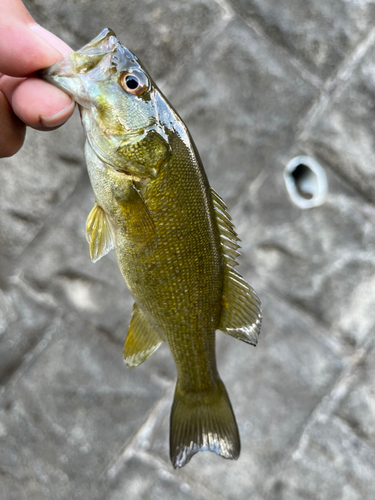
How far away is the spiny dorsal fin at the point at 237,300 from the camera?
57 cm

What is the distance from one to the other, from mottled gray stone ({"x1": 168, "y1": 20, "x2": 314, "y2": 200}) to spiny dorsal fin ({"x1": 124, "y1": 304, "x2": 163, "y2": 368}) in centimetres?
Result: 57

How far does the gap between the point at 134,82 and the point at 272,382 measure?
35.4 inches

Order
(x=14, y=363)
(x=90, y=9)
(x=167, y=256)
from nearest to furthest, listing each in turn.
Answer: (x=167, y=256) → (x=90, y=9) → (x=14, y=363)

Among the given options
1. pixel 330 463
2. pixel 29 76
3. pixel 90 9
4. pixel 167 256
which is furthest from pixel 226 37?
pixel 330 463

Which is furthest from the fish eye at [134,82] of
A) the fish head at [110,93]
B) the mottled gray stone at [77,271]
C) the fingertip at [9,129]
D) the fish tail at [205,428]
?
the mottled gray stone at [77,271]

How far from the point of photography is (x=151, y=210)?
501mm

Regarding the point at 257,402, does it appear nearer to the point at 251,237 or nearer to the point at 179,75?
the point at 251,237

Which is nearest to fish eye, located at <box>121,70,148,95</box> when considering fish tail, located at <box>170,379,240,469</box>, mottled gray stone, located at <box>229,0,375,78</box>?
fish tail, located at <box>170,379,240,469</box>

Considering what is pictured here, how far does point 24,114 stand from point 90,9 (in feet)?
1.90

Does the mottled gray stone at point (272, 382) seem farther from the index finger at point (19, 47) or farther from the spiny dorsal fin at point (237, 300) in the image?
the index finger at point (19, 47)

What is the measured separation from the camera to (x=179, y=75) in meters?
1.03

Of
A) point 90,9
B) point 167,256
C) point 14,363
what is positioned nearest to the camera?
point 167,256

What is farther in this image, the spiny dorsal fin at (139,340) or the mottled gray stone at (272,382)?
the mottled gray stone at (272,382)

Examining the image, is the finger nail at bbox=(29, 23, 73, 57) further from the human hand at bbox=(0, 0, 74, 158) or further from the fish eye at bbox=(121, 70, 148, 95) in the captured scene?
the fish eye at bbox=(121, 70, 148, 95)
